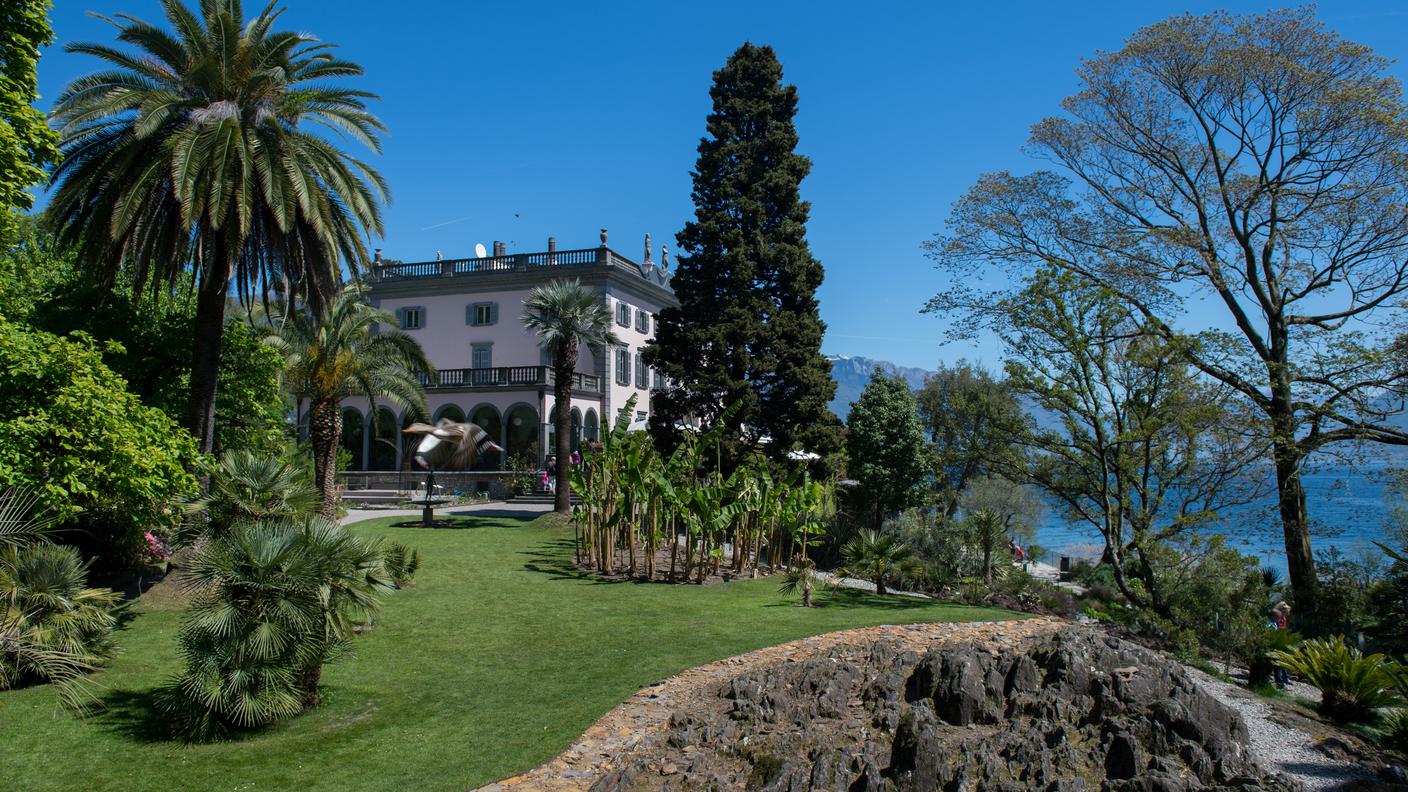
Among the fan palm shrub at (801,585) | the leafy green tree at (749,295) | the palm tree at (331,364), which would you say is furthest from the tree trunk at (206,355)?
the leafy green tree at (749,295)

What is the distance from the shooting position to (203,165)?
553 inches

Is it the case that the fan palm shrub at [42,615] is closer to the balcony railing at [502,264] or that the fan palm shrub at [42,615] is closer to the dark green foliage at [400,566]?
the dark green foliage at [400,566]

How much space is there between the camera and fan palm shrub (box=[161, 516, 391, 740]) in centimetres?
802

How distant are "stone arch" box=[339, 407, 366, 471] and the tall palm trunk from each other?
109 feet

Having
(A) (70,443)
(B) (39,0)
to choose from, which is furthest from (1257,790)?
(B) (39,0)

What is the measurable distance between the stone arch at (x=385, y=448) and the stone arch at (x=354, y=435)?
0.55 meters

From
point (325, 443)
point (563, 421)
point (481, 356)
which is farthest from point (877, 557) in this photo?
point (481, 356)

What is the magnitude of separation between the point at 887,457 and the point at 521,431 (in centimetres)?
2179

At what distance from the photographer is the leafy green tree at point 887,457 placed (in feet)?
112

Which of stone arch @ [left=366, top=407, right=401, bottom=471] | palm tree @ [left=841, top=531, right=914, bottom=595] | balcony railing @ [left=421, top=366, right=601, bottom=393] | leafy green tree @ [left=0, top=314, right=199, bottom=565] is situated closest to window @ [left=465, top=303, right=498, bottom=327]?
balcony railing @ [left=421, top=366, right=601, bottom=393]

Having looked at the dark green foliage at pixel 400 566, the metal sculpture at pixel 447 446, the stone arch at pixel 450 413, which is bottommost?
the dark green foliage at pixel 400 566

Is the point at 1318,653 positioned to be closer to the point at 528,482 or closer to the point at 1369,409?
the point at 1369,409

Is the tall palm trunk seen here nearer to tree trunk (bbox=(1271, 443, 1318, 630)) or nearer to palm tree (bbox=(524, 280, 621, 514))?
palm tree (bbox=(524, 280, 621, 514))

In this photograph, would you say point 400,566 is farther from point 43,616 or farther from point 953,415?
point 953,415
